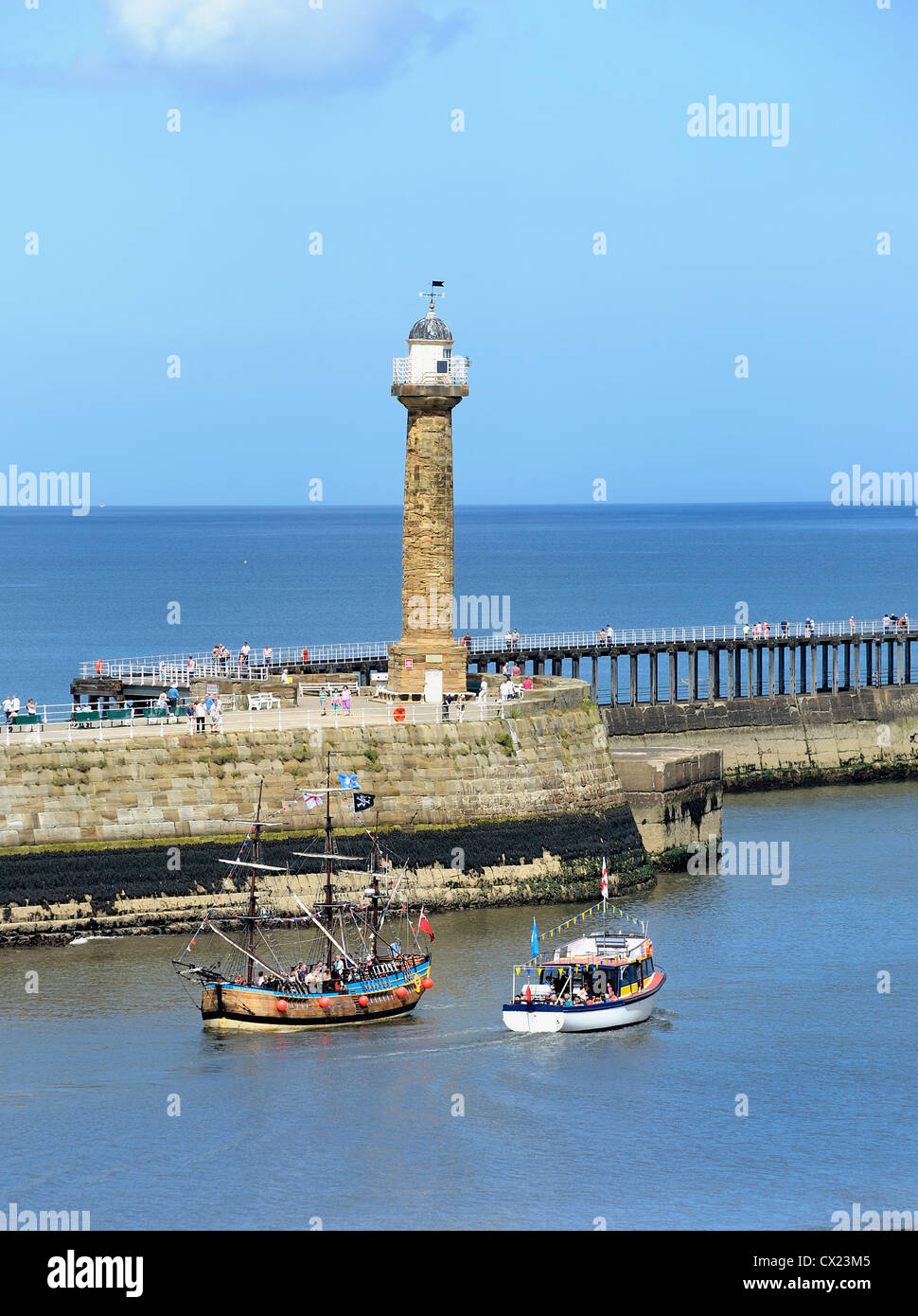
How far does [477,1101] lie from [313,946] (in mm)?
11280

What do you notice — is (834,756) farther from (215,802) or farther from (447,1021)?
(447,1021)

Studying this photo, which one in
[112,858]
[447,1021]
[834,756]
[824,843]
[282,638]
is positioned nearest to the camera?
[447,1021]

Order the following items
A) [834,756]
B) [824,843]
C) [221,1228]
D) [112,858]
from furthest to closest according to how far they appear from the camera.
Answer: [834,756] < [824,843] < [112,858] < [221,1228]

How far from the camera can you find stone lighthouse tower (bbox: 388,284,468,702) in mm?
59438

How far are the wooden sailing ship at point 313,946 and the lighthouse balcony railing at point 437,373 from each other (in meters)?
12.5

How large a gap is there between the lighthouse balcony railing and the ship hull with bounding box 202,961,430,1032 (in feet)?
A: 68.0

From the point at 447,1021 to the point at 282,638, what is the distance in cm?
9335

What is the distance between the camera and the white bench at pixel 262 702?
58.1 m

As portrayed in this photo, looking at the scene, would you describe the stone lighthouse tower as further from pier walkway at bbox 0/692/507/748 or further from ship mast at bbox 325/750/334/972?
ship mast at bbox 325/750/334/972

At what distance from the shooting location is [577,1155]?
35.3 meters

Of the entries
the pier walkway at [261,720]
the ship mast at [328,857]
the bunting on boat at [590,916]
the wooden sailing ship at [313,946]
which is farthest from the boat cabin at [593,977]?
the pier walkway at [261,720]

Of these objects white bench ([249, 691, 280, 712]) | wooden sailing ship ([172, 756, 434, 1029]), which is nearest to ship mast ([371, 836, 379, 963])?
wooden sailing ship ([172, 756, 434, 1029])
